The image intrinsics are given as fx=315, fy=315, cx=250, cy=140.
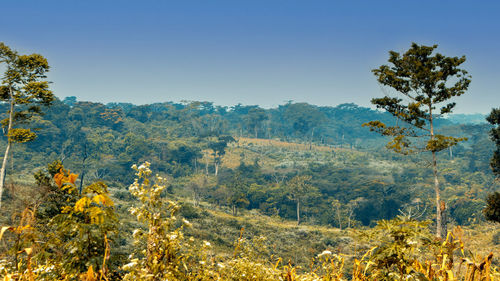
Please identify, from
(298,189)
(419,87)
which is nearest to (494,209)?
(419,87)

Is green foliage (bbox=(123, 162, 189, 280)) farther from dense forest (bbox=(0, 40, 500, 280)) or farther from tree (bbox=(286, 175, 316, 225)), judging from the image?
tree (bbox=(286, 175, 316, 225))

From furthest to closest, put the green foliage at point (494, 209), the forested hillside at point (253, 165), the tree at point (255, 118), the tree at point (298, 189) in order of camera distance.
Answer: the tree at point (255, 118)
the tree at point (298, 189)
the forested hillside at point (253, 165)
the green foliage at point (494, 209)

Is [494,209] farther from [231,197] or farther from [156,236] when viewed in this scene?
[231,197]

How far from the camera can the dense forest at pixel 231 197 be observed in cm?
244

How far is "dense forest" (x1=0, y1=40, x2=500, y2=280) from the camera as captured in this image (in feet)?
8.00

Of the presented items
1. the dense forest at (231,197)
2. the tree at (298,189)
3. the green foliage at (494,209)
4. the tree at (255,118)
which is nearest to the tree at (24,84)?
the dense forest at (231,197)

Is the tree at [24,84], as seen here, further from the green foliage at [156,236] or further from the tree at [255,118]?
the tree at [255,118]

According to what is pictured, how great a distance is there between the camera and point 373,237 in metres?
2.52

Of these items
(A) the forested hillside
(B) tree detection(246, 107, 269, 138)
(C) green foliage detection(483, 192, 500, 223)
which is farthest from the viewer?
(B) tree detection(246, 107, 269, 138)

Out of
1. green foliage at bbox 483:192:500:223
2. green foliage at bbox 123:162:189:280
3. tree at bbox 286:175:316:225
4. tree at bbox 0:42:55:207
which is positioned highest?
tree at bbox 0:42:55:207

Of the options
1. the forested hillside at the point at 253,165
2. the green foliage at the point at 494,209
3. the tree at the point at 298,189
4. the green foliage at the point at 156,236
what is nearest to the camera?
the green foliage at the point at 156,236

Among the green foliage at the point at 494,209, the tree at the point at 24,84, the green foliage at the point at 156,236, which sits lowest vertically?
the green foliage at the point at 494,209

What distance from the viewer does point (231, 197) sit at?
48.9 m

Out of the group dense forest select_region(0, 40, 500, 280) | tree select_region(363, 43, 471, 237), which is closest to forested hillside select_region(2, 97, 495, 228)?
dense forest select_region(0, 40, 500, 280)
